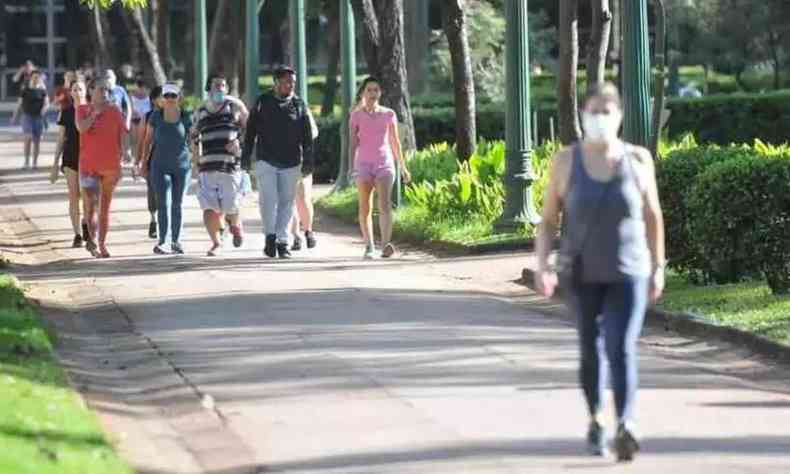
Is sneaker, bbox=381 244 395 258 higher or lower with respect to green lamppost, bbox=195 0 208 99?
lower

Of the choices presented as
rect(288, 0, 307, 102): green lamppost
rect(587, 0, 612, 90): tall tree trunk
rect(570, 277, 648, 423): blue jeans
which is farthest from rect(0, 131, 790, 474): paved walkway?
rect(288, 0, 307, 102): green lamppost

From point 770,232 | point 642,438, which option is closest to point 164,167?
point 770,232

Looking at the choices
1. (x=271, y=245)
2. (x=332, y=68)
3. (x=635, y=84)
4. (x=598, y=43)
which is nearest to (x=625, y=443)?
(x=635, y=84)

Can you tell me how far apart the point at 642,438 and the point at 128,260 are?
11025mm

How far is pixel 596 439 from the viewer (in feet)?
31.2

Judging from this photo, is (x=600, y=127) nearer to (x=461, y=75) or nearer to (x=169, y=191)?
(x=169, y=191)

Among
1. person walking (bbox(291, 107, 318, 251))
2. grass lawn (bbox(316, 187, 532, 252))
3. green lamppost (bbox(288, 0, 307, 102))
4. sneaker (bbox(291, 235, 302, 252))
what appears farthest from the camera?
green lamppost (bbox(288, 0, 307, 102))

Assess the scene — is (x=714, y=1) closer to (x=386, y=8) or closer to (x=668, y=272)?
(x=386, y=8)

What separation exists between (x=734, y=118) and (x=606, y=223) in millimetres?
31373

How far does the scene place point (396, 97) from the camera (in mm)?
27281

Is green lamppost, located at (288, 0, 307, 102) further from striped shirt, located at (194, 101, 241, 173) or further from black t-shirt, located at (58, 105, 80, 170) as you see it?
striped shirt, located at (194, 101, 241, 173)

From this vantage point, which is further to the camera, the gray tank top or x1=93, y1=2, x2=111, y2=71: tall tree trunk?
x1=93, y1=2, x2=111, y2=71: tall tree trunk

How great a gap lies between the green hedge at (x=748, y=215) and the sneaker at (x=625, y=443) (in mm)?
6271

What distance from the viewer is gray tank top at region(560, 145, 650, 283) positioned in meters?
9.28
